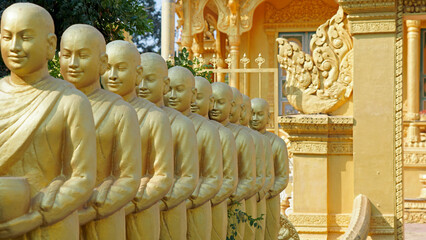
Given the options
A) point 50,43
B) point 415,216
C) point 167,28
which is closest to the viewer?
point 50,43

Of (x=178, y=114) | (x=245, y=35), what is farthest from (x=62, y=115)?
(x=245, y=35)

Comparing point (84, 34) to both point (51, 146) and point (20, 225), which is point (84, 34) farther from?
point (20, 225)

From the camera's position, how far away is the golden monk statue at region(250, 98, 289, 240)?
22.9 ft

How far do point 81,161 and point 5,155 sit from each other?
31cm

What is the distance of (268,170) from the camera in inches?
261

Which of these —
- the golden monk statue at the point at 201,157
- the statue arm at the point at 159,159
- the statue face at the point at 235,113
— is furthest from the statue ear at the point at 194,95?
the statue face at the point at 235,113

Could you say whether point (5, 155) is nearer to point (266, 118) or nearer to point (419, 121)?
point (266, 118)

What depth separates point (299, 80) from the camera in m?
9.23

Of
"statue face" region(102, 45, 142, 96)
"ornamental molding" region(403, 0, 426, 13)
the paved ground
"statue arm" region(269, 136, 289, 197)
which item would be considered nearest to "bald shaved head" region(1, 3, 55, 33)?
"statue face" region(102, 45, 142, 96)

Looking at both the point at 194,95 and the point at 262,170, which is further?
the point at 262,170

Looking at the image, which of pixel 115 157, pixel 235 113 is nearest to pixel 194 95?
pixel 235 113

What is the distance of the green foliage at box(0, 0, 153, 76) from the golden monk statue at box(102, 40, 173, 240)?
2737 mm

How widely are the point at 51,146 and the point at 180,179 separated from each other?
1391mm

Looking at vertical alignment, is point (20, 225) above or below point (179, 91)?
below
